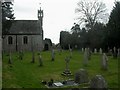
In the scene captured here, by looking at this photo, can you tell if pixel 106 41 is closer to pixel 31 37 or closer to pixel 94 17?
pixel 94 17

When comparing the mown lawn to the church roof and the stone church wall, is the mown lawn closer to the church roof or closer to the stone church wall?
the stone church wall

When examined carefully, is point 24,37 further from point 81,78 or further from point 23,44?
point 81,78

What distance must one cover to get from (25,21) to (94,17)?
705 inches

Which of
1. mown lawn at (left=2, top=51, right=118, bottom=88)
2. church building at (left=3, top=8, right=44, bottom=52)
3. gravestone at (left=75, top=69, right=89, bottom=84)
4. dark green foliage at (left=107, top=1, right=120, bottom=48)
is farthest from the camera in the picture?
church building at (left=3, top=8, right=44, bottom=52)

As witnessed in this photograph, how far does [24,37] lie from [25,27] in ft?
8.00

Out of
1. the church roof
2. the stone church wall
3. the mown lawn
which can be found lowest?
the mown lawn

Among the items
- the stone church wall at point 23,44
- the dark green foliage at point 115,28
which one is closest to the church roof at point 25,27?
the stone church wall at point 23,44

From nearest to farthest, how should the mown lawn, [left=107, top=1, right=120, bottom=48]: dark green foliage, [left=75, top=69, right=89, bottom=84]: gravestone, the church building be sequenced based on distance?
the mown lawn → [left=75, top=69, right=89, bottom=84]: gravestone → [left=107, top=1, right=120, bottom=48]: dark green foliage → the church building

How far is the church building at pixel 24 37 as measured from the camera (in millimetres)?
58500

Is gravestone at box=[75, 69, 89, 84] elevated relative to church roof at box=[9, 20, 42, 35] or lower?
lower

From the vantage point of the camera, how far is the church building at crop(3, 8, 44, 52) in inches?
2303

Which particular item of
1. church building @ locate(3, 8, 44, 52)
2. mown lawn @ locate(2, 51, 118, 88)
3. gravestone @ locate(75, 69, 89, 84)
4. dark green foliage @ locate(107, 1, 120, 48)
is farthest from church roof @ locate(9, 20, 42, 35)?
gravestone @ locate(75, 69, 89, 84)

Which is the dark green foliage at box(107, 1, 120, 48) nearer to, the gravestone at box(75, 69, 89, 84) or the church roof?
the gravestone at box(75, 69, 89, 84)

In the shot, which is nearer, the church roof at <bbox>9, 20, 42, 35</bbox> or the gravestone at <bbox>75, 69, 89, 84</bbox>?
the gravestone at <bbox>75, 69, 89, 84</bbox>
